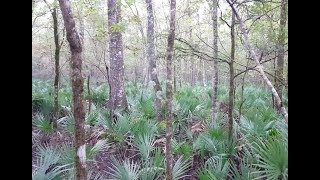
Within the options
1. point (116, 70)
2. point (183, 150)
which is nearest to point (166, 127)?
point (183, 150)

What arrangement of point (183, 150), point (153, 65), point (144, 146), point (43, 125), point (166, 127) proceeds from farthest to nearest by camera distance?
point (153, 65) < point (43, 125) < point (144, 146) < point (183, 150) < point (166, 127)

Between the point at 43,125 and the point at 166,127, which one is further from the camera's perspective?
the point at 43,125

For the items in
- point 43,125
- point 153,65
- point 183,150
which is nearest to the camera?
point 183,150

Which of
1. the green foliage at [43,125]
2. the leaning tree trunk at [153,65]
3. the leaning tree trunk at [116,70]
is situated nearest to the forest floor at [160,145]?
the green foliage at [43,125]

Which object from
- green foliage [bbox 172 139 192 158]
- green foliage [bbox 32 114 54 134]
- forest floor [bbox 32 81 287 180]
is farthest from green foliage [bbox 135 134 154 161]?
green foliage [bbox 32 114 54 134]

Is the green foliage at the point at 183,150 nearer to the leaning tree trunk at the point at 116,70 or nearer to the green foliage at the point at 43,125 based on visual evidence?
the green foliage at the point at 43,125

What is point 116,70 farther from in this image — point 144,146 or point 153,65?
point 144,146

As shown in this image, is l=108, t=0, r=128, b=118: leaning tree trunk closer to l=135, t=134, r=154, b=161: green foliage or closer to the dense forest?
the dense forest

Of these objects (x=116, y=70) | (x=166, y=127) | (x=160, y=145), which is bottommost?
(x=160, y=145)

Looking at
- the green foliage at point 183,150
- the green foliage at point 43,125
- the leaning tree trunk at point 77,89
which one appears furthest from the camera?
the green foliage at point 43,125

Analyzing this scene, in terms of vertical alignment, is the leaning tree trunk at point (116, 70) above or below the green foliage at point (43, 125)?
above

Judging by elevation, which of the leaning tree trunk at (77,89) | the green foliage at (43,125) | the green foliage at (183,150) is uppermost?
the leaning tree trunk at (77,89)
